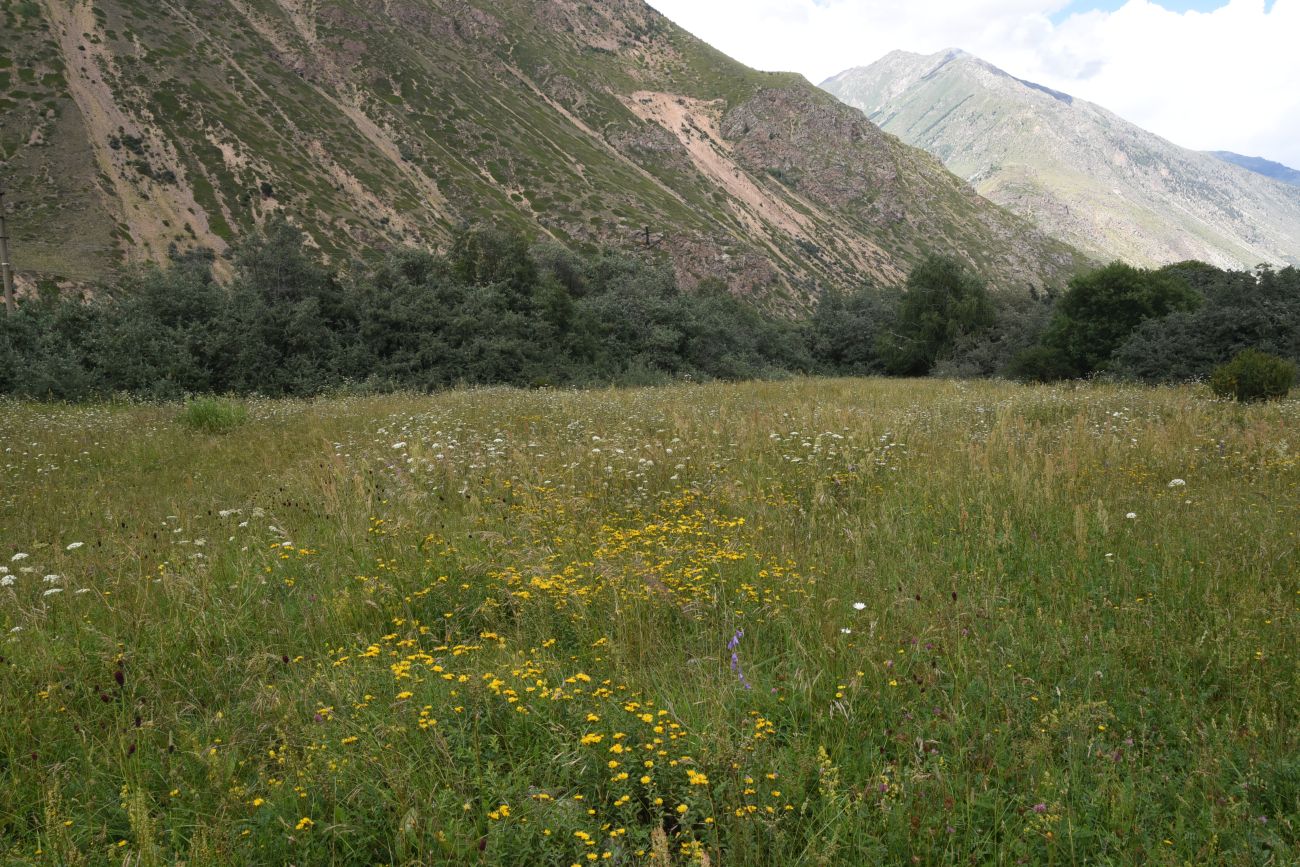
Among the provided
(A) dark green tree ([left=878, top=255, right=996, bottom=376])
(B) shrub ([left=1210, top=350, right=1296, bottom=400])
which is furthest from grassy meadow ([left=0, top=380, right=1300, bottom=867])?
(A) dark green tree ([left=878, top=255, right=996, bottom=376])

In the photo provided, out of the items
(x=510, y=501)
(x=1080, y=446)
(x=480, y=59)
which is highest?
(x=480, y=59)

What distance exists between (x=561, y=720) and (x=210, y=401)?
479 inches

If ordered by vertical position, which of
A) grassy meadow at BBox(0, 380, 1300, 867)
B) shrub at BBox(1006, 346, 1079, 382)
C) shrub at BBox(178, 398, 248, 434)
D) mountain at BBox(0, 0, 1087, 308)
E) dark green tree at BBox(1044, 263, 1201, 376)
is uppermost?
mountain at BBox(0, 0, 1087, 308)

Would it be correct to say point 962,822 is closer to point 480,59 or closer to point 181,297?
point 181,297

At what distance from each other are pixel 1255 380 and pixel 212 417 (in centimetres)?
1930

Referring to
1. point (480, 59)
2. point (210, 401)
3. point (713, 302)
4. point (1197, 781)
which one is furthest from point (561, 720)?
point (480, 59)

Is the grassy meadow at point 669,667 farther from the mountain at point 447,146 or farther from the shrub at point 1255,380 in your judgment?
the mountain at point 447,146

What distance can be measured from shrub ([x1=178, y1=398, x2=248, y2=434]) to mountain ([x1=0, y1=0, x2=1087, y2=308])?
157 feet

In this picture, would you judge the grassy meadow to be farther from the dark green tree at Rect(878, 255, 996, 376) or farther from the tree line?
the dark green tree at Rect(878, 255, 996, 376)

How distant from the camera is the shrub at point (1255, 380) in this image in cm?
1234

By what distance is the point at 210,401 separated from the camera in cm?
1198

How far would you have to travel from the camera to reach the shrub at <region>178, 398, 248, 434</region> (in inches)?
444

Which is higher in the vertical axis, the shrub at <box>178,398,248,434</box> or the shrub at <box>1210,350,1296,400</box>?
the shrub at <box>1210,350,1296,400</box>

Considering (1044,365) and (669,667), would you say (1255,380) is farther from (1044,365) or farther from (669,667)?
(1044,365)
